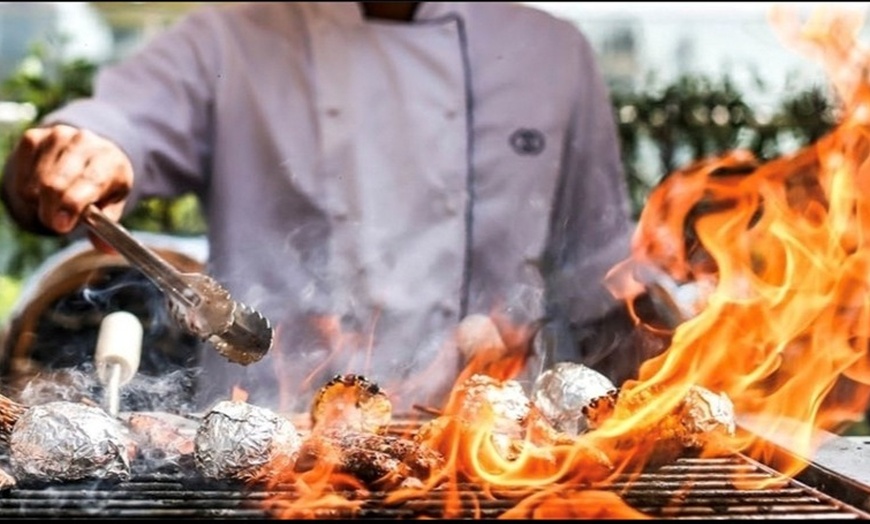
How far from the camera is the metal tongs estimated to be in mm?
1818

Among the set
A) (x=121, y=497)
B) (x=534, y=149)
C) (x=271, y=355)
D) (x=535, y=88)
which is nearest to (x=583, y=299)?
(x=534, y=149)

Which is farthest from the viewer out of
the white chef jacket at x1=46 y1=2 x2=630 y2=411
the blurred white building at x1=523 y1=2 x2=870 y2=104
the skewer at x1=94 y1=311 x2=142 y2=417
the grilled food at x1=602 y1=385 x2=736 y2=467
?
the blurred white building at x1=523 y1=2 x2=870 y2=104

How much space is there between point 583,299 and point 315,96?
0.95m

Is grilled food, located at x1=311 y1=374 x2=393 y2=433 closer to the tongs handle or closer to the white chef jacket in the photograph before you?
the tongs handle

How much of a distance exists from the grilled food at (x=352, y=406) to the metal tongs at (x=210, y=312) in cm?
15

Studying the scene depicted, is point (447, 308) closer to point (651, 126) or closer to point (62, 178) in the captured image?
point (62, 178)

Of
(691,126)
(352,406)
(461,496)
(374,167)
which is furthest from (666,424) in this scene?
(691,126)

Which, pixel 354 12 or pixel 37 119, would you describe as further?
pixel 37 119

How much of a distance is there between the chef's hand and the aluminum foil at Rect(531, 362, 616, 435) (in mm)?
966

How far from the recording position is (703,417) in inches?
67.4

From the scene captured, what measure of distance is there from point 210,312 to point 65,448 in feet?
1.26

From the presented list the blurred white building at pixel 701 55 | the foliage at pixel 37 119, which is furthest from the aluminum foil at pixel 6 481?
the blurred white building at pixel 701 55

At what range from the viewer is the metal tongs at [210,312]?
1.82 m

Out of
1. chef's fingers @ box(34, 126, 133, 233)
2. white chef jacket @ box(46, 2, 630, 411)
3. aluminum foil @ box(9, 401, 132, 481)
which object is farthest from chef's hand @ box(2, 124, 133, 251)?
aluminum foil @ box(9, 401, 132, 481)
